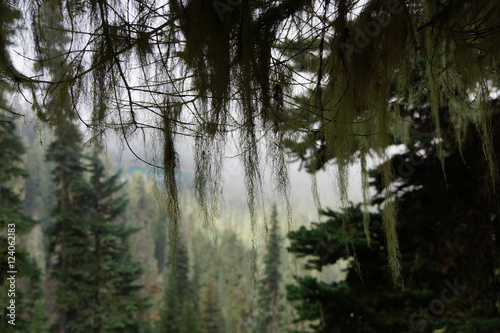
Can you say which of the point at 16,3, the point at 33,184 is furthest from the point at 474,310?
the point at 33,184

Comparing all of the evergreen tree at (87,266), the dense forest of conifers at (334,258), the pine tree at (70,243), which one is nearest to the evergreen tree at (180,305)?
the dense forest of conifers at (334,258)

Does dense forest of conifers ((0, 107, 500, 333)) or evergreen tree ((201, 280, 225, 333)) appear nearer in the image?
dense forest of conifers ((0, 107, 500, 333))

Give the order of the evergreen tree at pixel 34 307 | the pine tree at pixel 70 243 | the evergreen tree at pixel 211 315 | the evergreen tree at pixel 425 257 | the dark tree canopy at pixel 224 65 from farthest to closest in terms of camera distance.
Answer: the evergreen tree at pixel 211 315 → the pine tree at pixel 70 243 → the evergreen tree at pixel 34 307 → the evergreen tree at pixel 425 257 → the dark tree canopy at pixel 224 65

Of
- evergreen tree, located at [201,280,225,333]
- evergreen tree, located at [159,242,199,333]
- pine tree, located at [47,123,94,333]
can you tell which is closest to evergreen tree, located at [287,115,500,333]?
pine tree, located at [47,123,94,333]

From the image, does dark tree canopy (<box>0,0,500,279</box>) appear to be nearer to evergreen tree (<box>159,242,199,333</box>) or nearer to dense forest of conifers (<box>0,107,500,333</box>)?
dense forest of conifers (<box>0,107,500,333</box>)

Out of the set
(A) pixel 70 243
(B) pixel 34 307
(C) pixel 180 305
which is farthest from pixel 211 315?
(A) pixel 70 243

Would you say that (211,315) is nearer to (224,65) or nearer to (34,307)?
(34,307)

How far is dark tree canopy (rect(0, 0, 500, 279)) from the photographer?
1.29 metres

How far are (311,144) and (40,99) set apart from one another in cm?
120

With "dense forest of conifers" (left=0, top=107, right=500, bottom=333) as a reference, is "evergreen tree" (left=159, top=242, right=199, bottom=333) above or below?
below

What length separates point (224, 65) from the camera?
127cm

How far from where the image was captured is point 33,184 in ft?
93.8

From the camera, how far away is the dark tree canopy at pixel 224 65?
1.29 metres

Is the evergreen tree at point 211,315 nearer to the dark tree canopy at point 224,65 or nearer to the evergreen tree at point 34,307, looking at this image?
the evergreen tree at point 34,307
